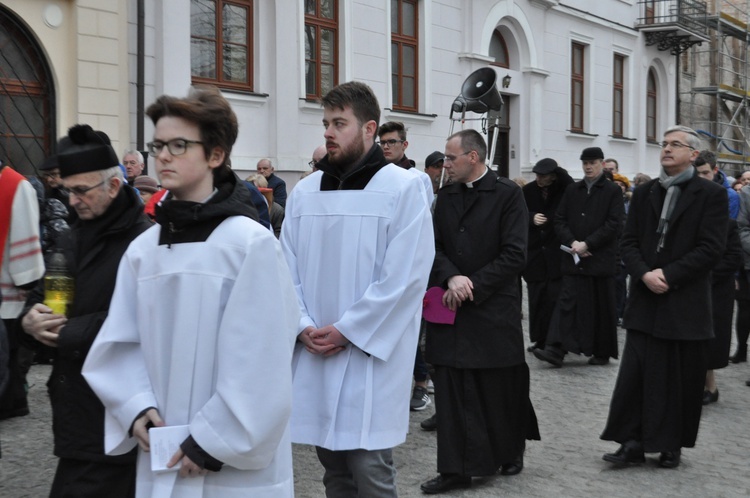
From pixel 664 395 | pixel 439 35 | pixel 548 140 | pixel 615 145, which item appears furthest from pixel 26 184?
pixel 615 145

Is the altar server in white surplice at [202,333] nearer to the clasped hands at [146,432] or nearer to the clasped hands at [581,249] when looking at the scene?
the clasped hands at [146,432]

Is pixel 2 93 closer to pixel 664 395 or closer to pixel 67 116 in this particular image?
pixel 67 116

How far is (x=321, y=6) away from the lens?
1574 cm

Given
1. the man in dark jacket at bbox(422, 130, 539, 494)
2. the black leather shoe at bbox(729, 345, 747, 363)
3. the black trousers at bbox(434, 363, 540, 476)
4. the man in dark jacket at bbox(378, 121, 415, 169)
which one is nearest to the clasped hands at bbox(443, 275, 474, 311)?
the man in dark jacket at bbox(422, 130, 539, 494)

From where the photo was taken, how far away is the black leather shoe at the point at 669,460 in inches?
239

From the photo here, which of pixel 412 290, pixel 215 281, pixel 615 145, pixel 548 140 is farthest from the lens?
pixel 615 145

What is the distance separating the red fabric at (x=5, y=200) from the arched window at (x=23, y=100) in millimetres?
6744

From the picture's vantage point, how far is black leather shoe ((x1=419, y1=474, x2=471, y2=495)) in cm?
550

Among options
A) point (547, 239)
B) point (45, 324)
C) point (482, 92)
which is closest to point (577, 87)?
point (482, 92)

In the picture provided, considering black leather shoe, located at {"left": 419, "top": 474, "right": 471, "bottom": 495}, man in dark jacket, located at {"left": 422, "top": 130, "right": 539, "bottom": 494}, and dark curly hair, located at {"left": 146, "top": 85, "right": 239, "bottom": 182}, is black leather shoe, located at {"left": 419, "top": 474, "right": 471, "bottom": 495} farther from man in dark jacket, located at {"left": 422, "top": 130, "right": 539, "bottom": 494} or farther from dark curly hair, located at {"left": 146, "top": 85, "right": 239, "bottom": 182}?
dark curly hair, located at {"left": 146, "top": 85, "right": 239, "bottom": 182}

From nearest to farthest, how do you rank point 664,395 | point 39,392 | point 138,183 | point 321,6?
point 664,395, point 39,392, point 138,183, point 321,6

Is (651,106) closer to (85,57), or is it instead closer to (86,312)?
(85,57)

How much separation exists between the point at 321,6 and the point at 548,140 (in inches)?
319

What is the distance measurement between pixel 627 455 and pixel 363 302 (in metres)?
2.65
